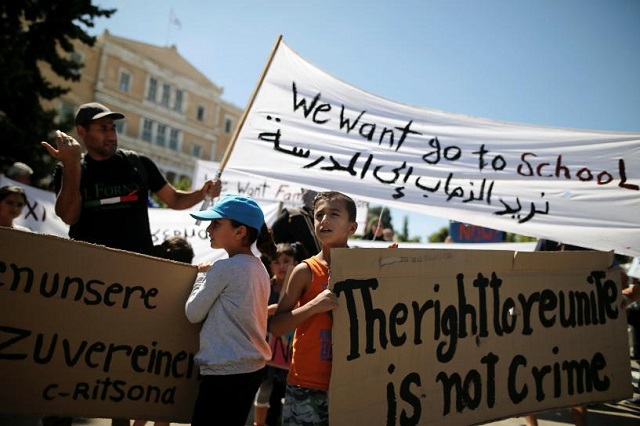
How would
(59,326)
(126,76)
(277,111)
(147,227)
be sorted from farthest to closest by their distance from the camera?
(126,76) < (277,111) < (147,227) < (59,326)

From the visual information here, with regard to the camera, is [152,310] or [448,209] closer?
[152,310]

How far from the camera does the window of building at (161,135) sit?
38.1m

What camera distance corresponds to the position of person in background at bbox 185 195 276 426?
6.10 feet

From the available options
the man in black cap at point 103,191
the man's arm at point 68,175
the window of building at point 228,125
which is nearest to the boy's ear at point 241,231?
the man in black cap at point 103,191

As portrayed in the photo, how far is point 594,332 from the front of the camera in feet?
8.56

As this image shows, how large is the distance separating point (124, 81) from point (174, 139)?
21.1 feet

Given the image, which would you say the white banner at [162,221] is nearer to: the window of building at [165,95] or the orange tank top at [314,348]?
the orange tank top at [314,348]

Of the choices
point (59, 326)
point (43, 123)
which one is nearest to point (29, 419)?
point (59, 326)

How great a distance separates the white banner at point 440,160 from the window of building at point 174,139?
38.4 meters

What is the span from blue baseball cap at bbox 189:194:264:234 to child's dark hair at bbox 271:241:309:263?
1439mm

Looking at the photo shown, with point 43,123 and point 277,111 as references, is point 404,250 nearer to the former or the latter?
point 277,111

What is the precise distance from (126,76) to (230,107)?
36.1ft

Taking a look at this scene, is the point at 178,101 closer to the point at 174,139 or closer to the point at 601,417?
the point at 174,139

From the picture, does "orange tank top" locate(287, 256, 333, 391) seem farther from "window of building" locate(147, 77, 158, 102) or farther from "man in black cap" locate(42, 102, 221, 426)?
"window of building" locate(147, 77, 158, 102)
